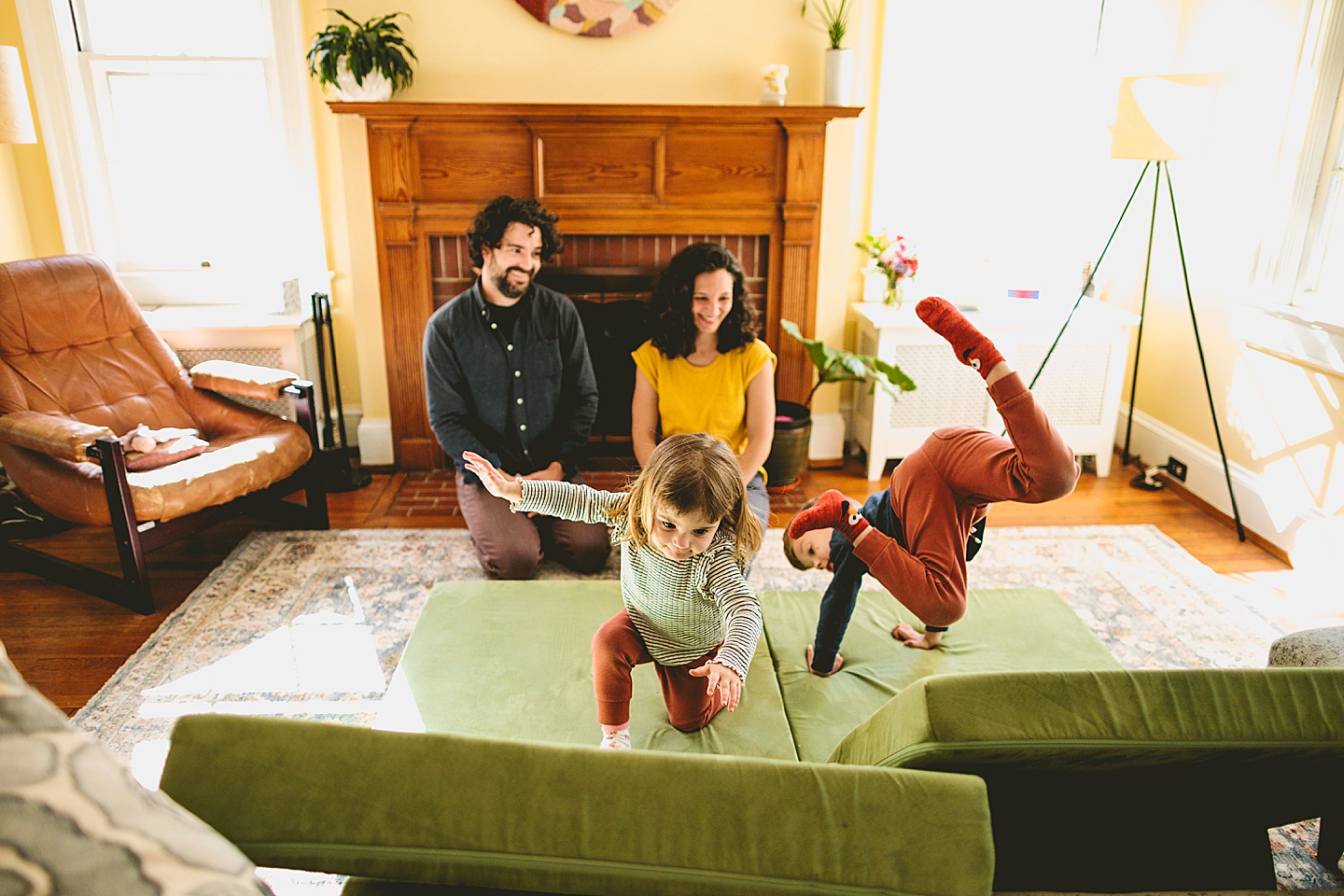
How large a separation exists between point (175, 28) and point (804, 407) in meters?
3.00

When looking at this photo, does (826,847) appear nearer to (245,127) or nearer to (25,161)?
(245,127)

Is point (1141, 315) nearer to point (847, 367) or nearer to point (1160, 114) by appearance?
point (1160, 114)

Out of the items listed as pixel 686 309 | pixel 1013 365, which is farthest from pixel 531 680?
pixel 1013 365

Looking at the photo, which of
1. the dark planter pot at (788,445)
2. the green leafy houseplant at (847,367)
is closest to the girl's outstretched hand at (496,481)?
the dark planter pot at (788,445)

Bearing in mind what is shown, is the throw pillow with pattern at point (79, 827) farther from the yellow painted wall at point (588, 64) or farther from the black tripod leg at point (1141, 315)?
the black tripod leg at point (1141, 315)

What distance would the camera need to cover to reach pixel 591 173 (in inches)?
139

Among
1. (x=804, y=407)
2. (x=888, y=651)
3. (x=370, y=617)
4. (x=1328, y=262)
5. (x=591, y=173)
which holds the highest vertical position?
(x=591, y=173)

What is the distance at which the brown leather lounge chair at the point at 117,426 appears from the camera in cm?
261

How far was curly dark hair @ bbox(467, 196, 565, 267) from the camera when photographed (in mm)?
2822

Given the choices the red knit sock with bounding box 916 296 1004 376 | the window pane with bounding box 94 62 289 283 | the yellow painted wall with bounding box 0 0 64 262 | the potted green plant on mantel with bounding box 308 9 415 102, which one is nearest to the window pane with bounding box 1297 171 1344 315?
the red knit sock with bounding box 916 296 1004 376

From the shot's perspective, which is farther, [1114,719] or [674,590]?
[674,590]

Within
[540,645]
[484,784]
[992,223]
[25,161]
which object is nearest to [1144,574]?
[992,223]

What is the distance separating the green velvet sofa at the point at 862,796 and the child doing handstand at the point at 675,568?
1.64 ft

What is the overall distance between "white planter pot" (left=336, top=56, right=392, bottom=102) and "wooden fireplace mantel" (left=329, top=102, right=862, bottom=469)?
0.21 ft
